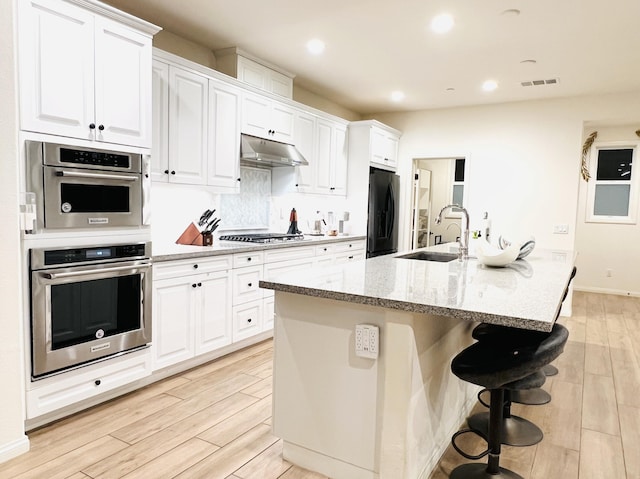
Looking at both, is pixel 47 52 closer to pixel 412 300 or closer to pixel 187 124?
pixel 187 124

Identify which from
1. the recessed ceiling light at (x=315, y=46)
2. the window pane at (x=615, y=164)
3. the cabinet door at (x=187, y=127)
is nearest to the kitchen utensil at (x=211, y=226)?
the cabinet door at (x=187, y=127)

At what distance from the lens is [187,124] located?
11.2 ft

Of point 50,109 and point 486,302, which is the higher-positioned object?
point 50,109

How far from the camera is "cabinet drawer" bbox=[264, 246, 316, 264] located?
3984 mm

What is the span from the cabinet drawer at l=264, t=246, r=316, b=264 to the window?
5.20 meters

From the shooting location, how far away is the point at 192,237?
3623 mm

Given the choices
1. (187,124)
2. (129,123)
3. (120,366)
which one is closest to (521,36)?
(187,124)

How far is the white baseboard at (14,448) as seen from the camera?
82.6 inches

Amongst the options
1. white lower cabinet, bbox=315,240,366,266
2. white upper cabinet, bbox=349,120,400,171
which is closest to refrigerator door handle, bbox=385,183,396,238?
white upper cabinet, bbox=349,120,400,171

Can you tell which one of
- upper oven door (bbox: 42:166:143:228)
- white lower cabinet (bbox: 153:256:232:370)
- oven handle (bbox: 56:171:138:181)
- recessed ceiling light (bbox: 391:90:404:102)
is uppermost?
recessed ceiling light (bbox: 391:90:404:102)

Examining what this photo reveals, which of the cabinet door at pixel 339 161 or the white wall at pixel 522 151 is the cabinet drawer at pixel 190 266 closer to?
the cabinet door at pixel 339 161

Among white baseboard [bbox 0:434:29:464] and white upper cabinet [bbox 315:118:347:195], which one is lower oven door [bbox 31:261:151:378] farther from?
white upper cabinet [bbox 315:118:347:195]

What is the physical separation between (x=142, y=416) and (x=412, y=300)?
188 centimetres

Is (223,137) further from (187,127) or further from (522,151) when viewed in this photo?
(522,151)
